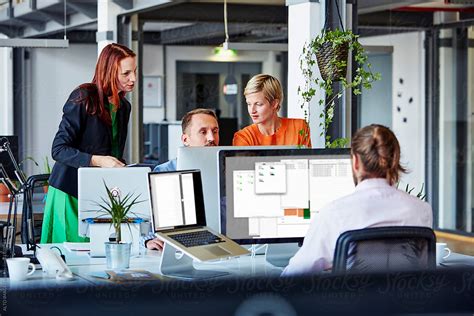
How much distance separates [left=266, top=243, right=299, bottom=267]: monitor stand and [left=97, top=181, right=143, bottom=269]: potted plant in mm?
520

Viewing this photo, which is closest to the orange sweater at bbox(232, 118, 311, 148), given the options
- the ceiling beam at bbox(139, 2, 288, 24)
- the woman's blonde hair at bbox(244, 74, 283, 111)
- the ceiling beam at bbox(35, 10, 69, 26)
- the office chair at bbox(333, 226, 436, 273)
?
the woman's blonde hair at bbox(244, 74, 283, 111)

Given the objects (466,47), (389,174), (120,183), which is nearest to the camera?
(389,174)

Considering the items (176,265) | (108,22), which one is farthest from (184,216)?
(108,22)

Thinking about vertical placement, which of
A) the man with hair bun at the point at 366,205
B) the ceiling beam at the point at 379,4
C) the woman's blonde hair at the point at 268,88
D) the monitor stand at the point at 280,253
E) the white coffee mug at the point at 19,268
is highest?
the ceiling beam at the point at 379,4

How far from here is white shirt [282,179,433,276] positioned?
244 centimetres

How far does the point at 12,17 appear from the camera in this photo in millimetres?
9977

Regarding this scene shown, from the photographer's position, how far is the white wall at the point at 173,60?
14273 millimetres

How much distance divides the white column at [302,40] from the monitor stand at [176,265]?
245 cm

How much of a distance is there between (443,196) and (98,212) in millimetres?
7089

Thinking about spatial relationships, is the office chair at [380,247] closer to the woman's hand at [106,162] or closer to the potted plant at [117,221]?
the potted plant at [117,221]

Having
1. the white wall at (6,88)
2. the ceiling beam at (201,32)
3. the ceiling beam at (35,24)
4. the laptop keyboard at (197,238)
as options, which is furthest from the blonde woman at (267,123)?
the ceiling beam at (201,32)

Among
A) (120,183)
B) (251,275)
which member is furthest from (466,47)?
(251,275)

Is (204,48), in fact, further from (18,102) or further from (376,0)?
(376,0)

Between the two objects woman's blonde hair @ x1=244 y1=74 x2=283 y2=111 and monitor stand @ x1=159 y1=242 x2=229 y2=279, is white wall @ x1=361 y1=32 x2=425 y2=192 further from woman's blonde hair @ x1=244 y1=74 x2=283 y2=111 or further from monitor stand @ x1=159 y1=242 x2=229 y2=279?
monitor stand @ x1=159 y1=242 x2=229 y2=279
